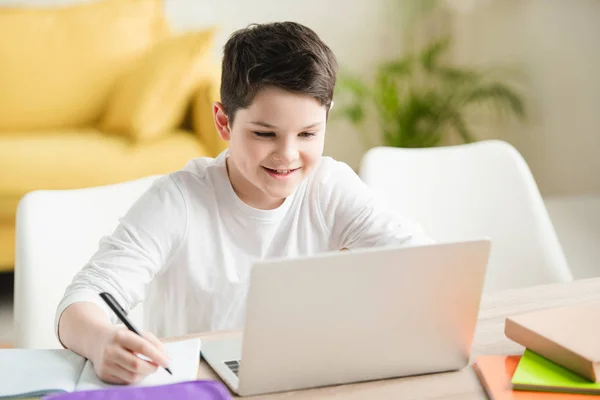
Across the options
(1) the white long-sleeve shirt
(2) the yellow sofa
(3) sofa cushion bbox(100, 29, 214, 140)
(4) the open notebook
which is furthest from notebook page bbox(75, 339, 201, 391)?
(3) sofa cushion bbox(100, 29, 214, 140)

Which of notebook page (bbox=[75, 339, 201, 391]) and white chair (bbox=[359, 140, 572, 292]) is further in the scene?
white chair (bbox=[359, 140, 572, 292])

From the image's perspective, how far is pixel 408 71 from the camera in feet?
13.0

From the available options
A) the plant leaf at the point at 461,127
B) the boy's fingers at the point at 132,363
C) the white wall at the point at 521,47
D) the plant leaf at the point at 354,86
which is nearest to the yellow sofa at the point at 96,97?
the white wall at the point at 521,47

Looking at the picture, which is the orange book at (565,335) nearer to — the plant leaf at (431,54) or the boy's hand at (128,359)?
the boy's hand at (128,359)

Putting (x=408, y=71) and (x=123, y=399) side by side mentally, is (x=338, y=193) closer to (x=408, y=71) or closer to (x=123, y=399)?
(x=123, y=399)

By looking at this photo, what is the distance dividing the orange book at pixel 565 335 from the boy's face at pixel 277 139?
39 cm

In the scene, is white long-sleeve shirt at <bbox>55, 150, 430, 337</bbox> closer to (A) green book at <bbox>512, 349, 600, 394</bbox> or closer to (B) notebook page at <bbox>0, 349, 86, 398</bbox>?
(B) notebook page at <bbox>0, 349, 86, 398</bbox>

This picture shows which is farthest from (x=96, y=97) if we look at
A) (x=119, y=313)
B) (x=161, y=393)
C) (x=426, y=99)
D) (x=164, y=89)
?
(x=161, y=393)

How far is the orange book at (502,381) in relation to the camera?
2.86ft

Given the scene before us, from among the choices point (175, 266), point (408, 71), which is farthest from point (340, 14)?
point (175, 266)

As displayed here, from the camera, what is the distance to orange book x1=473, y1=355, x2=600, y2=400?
2.86 ft

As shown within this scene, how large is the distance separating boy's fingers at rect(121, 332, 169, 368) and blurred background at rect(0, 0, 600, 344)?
1.78 meters

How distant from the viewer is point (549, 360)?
939mm

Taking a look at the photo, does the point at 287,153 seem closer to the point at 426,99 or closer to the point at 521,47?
the point at 426,99
